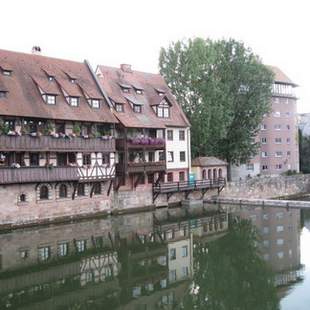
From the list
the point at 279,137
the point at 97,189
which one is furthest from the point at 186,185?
the point at 279,137

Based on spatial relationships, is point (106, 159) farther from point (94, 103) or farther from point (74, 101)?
point (74, 101)

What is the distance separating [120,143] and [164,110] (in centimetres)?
733

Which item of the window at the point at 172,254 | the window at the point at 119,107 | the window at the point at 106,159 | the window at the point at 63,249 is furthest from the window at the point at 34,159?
the window at the point at 172,254

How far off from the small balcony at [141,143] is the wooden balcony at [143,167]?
4.43 feet

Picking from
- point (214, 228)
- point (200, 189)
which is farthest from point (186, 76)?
point (214, 228)

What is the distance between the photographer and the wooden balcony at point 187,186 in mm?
38438

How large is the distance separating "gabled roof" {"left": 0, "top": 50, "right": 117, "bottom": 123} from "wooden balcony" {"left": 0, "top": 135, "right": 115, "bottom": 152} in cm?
153

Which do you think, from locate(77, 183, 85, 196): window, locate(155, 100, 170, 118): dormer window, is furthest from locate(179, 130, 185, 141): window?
locate(77, 183, 85, 196): window

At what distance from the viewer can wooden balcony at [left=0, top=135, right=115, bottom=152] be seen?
27.9 m

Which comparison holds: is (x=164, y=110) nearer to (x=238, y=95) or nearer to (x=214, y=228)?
(x=238, y=95)

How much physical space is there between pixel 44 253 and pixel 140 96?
21.3 meters

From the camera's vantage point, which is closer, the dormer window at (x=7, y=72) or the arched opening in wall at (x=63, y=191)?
the dormer window at (x=7, y=72)

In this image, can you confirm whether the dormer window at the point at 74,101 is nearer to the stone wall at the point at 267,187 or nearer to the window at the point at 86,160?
the window at the point at 86,160

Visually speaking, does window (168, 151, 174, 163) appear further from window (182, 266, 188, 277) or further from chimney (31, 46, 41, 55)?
window (182, 266, 188, 277)
